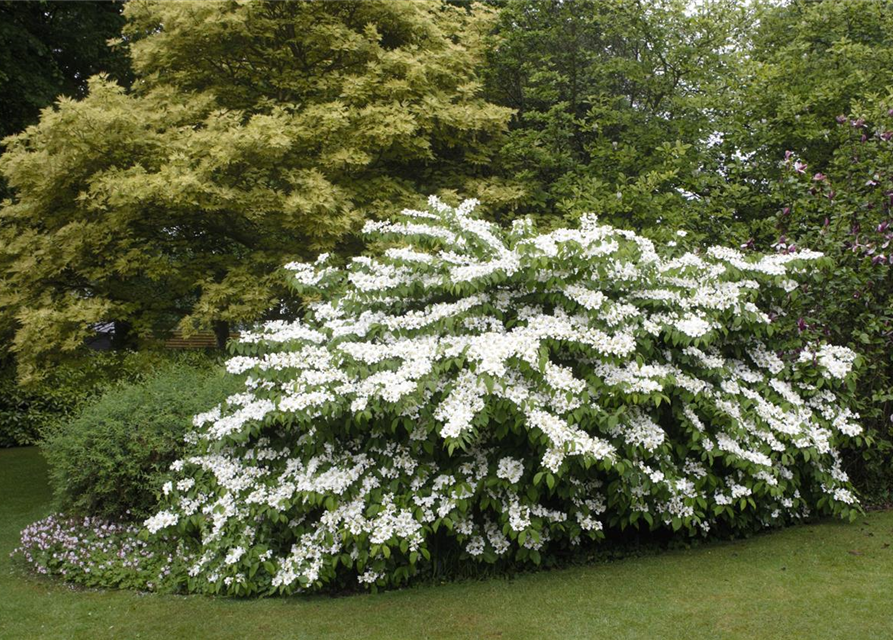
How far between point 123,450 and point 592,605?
369 centimetres

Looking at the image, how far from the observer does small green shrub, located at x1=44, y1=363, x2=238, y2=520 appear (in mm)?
5633

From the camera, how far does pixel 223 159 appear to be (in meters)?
7.42

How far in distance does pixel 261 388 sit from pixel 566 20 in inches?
292

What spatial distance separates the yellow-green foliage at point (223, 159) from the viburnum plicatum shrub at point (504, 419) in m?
2.95

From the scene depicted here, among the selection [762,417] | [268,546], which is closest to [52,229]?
[268,546]

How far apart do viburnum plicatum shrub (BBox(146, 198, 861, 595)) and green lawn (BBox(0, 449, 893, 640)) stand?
220mm

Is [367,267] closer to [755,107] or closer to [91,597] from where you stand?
[91,597]

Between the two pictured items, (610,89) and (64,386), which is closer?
(610,89)

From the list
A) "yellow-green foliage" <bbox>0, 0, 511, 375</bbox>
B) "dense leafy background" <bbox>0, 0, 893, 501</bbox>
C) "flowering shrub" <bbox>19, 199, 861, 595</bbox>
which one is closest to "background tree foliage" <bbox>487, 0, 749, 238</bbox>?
"dense leafy background" <bbox>0, 0, 893, 501</bbox>

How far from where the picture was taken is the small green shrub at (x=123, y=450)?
222 inches

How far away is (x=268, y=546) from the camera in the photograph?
470cm

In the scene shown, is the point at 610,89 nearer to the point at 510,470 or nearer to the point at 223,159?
the point at 223,159

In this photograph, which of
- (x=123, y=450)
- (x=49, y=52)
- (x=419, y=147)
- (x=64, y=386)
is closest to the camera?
(x=123, y=450)

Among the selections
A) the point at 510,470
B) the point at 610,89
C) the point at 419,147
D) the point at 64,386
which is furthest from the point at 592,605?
the point at 64,386
